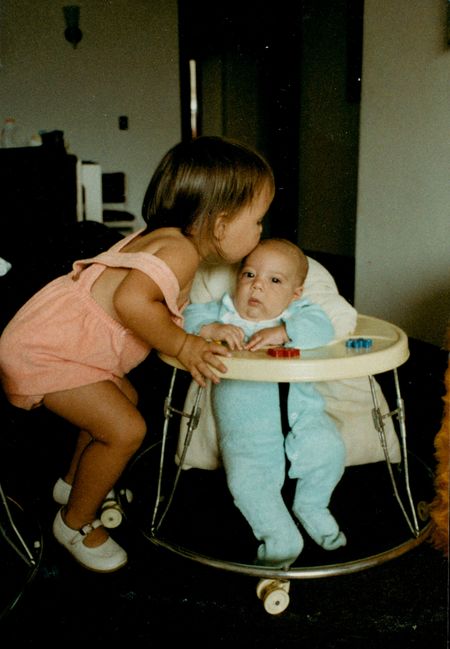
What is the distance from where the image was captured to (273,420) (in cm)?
112

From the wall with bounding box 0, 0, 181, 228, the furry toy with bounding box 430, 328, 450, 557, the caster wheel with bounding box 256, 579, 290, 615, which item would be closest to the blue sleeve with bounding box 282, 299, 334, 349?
the furry toy with bounding box 430, 328, 450, 557

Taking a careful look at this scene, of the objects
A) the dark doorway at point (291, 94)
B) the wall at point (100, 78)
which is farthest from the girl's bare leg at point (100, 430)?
the wall at point (100, 78)

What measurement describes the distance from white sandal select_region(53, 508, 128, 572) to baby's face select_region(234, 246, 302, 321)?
49cm

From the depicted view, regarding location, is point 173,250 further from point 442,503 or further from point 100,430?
point 442,503

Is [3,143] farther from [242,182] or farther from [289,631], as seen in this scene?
[289,631]

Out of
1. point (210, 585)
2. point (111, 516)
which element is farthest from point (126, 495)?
point (210, 585)

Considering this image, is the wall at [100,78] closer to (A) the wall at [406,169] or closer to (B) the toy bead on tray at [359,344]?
(A) the wall at [406,169]

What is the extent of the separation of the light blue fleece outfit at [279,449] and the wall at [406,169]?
110 centimetres

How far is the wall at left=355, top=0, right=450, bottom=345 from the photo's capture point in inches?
81.9

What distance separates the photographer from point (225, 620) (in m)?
0.94

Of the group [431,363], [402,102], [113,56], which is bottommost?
[431,363]

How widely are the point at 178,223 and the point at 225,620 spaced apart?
666 millimetres

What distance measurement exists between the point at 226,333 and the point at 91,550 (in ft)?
1.50

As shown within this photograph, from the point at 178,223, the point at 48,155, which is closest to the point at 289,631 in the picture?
the point at 178,223
